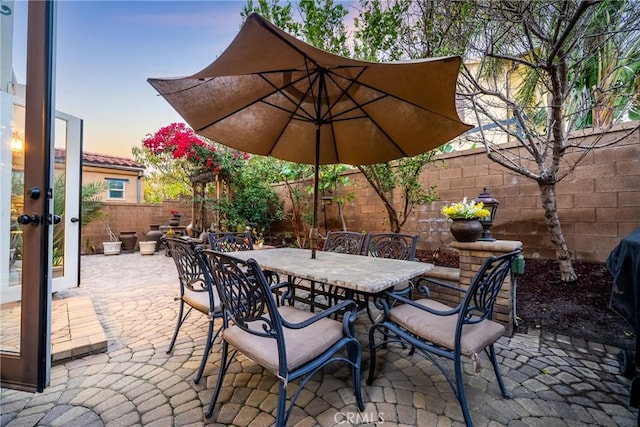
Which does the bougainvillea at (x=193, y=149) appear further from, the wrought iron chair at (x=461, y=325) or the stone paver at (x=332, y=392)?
the wrought iron chair at (x=461, y=325)

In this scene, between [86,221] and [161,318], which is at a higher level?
[86,221]

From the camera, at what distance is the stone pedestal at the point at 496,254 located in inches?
94.0

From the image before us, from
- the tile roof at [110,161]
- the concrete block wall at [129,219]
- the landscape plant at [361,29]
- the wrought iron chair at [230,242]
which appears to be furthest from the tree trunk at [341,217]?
the tile roof at [110,161]

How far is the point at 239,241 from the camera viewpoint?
3.25 metres

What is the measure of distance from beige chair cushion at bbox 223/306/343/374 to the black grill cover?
181 cm

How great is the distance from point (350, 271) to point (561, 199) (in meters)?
3.05

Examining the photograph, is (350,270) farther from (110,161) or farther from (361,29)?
(110,161)

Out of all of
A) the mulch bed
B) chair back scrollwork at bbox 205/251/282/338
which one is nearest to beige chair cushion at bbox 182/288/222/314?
chair back scrollwork at bbox 205/251/282/338

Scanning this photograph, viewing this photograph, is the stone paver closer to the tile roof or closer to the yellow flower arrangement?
the yellow flower arrangement

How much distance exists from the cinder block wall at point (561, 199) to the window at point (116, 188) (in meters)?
11.6

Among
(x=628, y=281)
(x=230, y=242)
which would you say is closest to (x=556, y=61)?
(x=628, y=281)

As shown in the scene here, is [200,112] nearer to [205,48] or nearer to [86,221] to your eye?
[205,48]

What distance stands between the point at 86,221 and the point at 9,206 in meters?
6.48

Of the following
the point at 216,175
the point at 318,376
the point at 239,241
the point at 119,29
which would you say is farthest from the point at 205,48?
the point at 318,376
